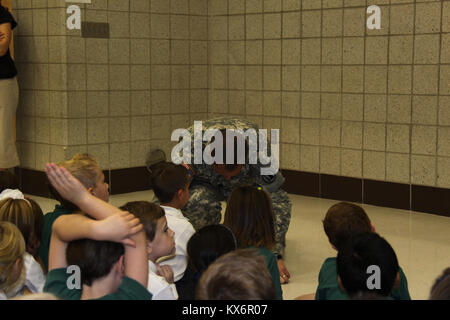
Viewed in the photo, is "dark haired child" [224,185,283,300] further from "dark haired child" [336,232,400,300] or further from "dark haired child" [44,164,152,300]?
"dark haired child" [44,164,152,300]

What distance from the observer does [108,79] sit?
246 inches

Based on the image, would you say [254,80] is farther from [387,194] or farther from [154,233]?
[154,233]

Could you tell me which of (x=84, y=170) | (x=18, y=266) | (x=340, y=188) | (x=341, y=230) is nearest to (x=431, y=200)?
(x=340, y=188)

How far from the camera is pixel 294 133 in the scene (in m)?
6.35

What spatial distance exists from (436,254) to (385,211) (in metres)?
1.28

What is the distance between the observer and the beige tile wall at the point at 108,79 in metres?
6.01

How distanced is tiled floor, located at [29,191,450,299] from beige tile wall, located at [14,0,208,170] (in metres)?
0.55

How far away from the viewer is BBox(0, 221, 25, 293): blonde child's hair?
6.74ft

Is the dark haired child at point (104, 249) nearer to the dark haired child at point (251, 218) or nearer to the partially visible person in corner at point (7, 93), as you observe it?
the dark haired child at point (251, 218)

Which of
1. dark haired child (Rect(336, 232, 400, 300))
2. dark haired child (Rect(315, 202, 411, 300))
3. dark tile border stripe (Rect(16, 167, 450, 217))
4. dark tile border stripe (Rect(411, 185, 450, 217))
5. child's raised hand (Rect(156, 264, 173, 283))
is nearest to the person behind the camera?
dark haired child (Rect(336, 232, 400, 300))

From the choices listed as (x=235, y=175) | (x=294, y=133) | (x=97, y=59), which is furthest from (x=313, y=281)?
(x=97, y=59)

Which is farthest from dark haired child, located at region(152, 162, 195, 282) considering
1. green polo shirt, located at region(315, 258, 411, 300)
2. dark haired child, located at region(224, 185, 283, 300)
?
green polo shirt, located at region(315, 258, 411, 300)

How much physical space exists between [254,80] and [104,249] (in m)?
4.95

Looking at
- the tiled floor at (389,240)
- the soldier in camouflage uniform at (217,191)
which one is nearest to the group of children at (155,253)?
the tiled floor at (389,240)
